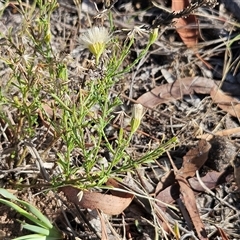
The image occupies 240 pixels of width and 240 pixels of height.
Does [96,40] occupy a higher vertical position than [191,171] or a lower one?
higher

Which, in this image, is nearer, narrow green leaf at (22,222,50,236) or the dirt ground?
narrow green leaf at (22,222,50,236)

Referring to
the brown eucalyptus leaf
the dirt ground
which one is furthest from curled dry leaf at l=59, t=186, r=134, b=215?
the brown eucalyptus leaf

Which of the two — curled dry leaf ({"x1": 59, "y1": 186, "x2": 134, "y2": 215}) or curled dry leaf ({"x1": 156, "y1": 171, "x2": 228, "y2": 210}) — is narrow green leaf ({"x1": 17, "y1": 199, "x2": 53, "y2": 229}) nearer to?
curled dry leaf ({"x1": 59, "y1": 186, "x2": 134, "y2": 215})

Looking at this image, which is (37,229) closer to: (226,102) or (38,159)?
(38,159)

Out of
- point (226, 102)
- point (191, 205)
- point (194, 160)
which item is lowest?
point (191, 205)

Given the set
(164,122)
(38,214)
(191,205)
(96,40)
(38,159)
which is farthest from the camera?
(164,122)

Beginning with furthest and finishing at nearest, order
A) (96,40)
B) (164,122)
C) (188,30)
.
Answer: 1. (188,30)
2. (164,122)
3. (96,40)

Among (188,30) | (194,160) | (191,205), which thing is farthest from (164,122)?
(188,30)
